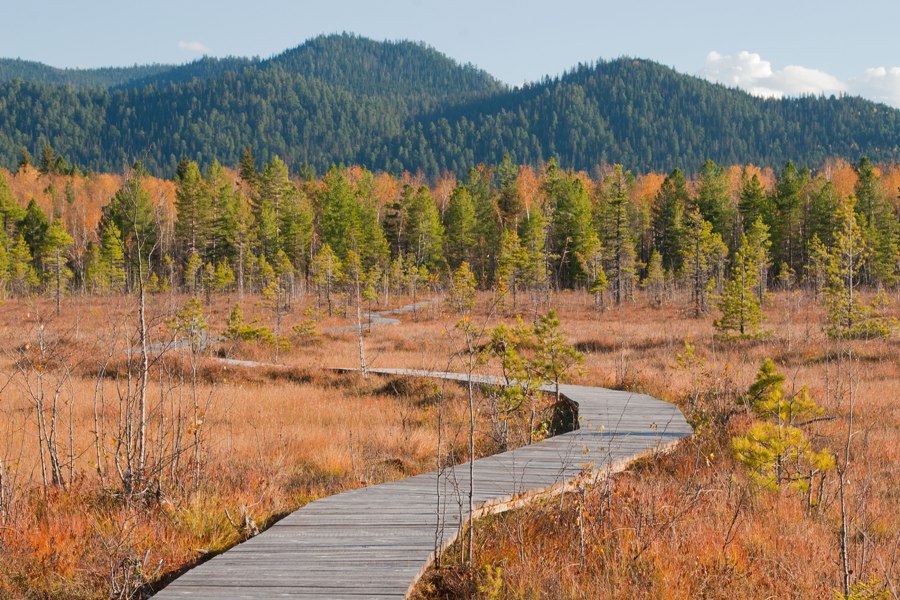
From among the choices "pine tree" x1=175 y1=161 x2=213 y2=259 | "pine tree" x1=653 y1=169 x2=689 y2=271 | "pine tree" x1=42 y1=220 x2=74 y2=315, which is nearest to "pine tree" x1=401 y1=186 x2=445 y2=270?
"pine tree" x1=175 y1=161 x2=213 y2=259

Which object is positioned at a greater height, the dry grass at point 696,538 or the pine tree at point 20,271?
the pine tree at point 20,271

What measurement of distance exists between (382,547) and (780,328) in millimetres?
24613

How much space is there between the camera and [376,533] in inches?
182

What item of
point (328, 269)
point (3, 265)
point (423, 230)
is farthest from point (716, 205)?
point (3, 265)

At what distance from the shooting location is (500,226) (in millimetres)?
63344

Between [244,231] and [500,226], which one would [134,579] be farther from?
[500,226]

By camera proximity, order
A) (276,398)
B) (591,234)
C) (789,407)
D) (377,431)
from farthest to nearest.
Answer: (591,234) → (276,398) → (377,431) → (789,407)

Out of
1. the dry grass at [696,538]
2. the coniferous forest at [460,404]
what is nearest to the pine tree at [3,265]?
the coniferous forest at [460,404]

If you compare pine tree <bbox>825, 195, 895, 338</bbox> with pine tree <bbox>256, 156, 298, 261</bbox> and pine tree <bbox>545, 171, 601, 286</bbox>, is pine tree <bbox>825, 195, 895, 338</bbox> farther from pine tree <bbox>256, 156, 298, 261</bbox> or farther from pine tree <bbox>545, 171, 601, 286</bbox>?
pine tree <bbox>256, 156, 298, 261</bbox>

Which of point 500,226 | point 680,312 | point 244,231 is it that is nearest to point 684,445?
point 680,312

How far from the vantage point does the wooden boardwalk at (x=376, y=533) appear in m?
3.74

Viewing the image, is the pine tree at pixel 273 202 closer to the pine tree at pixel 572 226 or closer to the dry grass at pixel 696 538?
the pine tree at pixel 572 226

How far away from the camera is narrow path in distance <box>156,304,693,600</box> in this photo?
3.74 meters

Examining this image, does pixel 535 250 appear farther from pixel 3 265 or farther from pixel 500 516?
pixel 500 516
